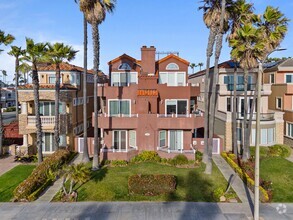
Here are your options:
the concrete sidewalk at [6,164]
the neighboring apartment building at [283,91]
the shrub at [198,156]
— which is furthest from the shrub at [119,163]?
the neighboring apartment building at [283,91]

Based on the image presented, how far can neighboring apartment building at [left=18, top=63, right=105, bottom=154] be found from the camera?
2816 cm

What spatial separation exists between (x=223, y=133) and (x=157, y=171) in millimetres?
12413

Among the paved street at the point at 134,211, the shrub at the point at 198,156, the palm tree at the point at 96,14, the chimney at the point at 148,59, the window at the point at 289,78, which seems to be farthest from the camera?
the window at the point at 289,78

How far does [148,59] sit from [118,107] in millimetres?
6302

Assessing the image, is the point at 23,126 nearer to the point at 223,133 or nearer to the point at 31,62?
the point at 31,62

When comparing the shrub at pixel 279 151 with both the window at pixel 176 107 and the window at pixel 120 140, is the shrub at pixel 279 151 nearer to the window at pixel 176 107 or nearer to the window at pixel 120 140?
the window at pixel 176 107

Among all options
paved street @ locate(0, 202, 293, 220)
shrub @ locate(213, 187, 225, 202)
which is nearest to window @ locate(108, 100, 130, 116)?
paved street @ locate(0, 202, 293, 220)

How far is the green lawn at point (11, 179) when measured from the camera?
61.0ft

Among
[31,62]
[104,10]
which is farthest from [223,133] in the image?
[31,62]

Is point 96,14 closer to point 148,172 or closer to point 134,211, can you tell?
point 148,172

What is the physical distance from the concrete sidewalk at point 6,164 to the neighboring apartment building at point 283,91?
3155 cm

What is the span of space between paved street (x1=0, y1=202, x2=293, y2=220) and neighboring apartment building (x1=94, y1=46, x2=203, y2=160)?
9.21 meters

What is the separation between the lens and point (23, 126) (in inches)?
1112

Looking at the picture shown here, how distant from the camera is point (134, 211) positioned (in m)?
16.2
